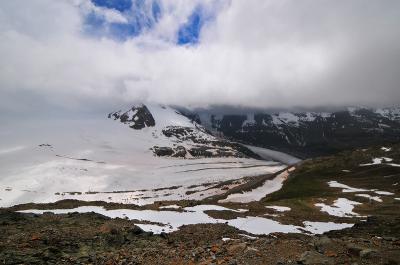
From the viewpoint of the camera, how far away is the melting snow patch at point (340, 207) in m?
69.9

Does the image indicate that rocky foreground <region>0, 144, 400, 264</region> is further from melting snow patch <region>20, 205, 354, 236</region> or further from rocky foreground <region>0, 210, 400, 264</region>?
melting snow patch <region>20, 205, 354, 236</region>

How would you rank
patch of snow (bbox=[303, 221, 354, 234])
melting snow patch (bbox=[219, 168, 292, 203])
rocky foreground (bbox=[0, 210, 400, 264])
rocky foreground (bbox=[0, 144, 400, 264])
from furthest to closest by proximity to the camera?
melting snow patch (bbox=[219, 168, 292, 203]) → patch of snow (bbox=[303, 221, 354, 234]) → rocky foreground (bbox=[0, 144, 400, 264]) → rocky foreground (bbox=[0, 210, 400, 264])

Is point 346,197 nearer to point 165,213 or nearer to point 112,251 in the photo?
point 165,213

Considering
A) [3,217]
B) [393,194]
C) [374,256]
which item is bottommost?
[393,194]

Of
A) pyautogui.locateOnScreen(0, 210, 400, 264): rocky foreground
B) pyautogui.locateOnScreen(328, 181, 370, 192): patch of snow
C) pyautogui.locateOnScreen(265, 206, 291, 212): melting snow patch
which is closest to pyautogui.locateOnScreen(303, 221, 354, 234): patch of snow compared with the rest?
pyautogui.locateOnScreen(265, 206, 291, 212): melting snow patch

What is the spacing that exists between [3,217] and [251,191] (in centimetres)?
8945

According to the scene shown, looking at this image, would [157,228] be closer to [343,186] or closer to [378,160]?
[343,186]

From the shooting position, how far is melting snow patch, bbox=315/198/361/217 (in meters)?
69.9

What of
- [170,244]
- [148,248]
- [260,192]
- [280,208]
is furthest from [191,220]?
[260,192]

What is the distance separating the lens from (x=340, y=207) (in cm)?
7756

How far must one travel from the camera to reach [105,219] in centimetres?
3831

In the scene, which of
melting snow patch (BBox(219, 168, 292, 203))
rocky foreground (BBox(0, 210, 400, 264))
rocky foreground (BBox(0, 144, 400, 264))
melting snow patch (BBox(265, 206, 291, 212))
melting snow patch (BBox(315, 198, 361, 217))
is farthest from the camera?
melting snow patch (BBox(219, 168, 292, 203))

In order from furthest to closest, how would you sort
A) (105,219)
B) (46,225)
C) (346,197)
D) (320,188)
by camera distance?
(320,188)
(346,197)
(105,219)
(46,225)

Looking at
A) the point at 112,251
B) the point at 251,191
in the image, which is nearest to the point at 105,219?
the point at 112,251
